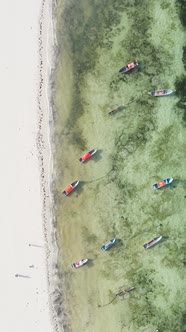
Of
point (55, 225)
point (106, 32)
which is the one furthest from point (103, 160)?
point (106, 32)

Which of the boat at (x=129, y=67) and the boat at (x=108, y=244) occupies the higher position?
the boat at (x=129, y=67)

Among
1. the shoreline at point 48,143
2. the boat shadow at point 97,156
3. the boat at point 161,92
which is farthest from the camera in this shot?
the shoreline at point 48,143

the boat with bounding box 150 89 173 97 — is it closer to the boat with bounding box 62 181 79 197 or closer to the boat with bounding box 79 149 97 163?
the boat with bounding box 79 149 97 163

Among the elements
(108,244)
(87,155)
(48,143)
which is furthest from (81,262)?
(48,143)

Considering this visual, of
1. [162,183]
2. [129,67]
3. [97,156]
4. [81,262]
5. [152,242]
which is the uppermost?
[129,67]

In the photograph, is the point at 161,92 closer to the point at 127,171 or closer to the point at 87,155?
the point at 127,171

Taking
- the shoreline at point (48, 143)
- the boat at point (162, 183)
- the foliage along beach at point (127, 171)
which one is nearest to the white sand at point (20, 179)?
the shoreline at point (48, 143)

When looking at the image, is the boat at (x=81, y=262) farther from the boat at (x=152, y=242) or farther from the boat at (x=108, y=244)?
the boat at (x=152, y=242)
